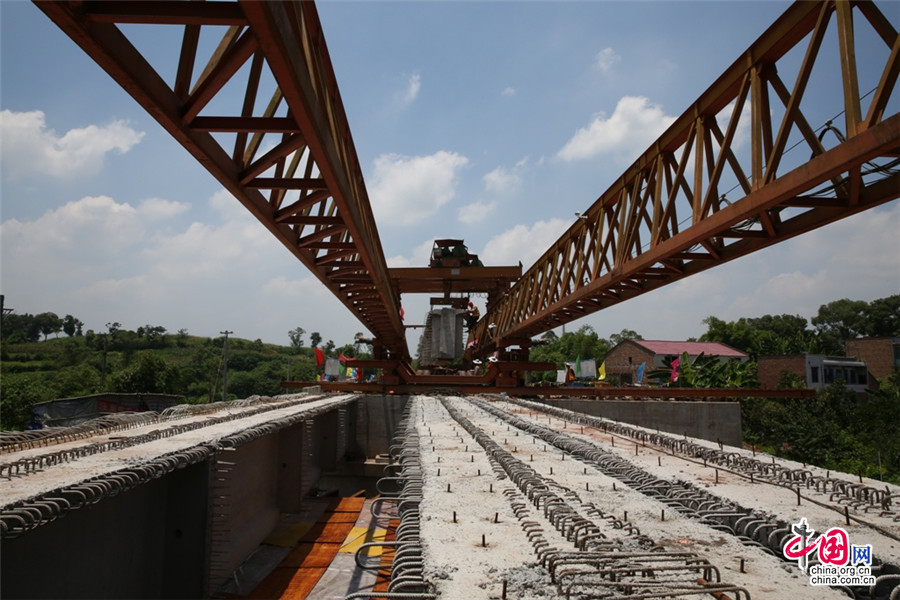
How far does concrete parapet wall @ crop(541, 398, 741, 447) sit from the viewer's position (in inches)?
834

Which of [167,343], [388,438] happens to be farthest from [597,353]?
[167,343]

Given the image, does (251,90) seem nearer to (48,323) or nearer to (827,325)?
(827,325)

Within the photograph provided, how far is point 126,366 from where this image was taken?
79375 millimetres

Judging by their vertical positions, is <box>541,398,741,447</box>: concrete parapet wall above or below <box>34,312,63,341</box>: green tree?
below

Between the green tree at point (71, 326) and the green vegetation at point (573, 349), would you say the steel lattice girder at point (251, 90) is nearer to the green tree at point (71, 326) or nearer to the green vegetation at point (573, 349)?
the green vegetation at point (573, 349)

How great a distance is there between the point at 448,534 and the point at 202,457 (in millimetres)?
5353

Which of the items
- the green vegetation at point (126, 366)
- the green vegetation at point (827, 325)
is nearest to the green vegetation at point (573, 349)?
the green vegetation at point (827, 325)

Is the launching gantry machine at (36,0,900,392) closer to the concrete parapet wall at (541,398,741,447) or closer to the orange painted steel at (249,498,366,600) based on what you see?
the orange painted steel at (249,498,366,600)

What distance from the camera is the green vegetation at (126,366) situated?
53.8 meters

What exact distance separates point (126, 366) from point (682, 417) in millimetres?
79573

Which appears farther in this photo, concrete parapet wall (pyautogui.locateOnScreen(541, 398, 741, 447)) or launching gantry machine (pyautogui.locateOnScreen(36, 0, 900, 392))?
concrete parapet wall (pyautogui.locateOnScreen(541, 398, 741, 447))

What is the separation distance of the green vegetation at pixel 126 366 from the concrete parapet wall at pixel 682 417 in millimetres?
23408

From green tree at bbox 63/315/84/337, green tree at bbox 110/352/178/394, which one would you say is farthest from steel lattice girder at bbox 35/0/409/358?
green tree at bbox 63/315/84/337

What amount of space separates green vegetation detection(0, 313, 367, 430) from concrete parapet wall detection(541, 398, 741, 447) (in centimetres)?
2341
